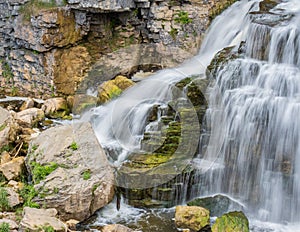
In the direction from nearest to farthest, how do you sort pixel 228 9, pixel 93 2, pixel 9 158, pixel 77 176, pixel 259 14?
pixel 77 176 → pixel 9 158 → pixel 259 14 → pixel 93 2 → pixel 228 9

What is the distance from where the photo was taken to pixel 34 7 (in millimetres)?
11352

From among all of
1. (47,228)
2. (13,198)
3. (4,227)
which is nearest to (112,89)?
(13,198)

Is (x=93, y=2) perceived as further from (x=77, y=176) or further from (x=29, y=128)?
(x=77, y=176)

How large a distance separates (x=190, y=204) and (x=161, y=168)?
842 mm

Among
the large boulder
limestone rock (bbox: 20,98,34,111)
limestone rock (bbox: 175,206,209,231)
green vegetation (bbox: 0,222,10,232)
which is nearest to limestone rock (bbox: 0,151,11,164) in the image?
the large boulder

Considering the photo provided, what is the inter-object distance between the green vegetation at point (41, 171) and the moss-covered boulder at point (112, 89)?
11.3 feet

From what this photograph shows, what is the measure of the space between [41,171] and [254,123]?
3.84 meters

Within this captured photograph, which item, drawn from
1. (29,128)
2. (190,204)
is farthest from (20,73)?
(190,204)

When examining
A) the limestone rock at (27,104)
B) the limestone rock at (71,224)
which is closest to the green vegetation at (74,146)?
the limestone rock at (71,224)

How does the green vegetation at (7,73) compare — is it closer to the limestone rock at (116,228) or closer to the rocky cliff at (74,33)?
the rocky cliff at (74,33)

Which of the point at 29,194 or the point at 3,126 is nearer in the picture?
the point at 29,194

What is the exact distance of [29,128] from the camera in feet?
32.4

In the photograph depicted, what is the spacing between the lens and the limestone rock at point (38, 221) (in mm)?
5555

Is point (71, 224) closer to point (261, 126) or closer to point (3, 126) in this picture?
point (3, 126)
